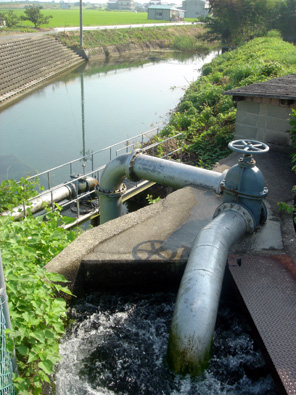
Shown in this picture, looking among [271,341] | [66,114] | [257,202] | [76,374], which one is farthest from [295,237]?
[66,114]

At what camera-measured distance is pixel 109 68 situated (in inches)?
1391

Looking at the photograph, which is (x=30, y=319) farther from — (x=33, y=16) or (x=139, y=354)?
(x=33, y=16)

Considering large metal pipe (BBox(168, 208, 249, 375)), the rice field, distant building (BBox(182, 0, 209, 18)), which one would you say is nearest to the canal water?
large metal pipe (BBox(168, 208, 249, 375))

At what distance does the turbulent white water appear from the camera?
12.5 feet

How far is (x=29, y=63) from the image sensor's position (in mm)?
28641

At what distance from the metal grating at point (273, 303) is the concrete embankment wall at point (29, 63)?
66.0 feet

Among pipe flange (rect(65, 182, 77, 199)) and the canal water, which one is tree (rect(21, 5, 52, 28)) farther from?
pipe flange (rect(65, 182, 77, 199))

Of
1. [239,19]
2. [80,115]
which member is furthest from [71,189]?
[239,19]

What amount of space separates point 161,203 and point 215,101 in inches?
393

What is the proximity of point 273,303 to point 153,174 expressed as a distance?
345 centimetres

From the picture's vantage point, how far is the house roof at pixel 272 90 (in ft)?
27.1

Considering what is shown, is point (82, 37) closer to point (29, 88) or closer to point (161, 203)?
point (29, 88)

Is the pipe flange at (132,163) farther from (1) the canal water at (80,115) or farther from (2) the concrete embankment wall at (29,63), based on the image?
(2) the concrete embankment wall at (29,63)

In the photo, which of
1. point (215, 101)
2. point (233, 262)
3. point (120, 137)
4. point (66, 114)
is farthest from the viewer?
point (66, 114)
